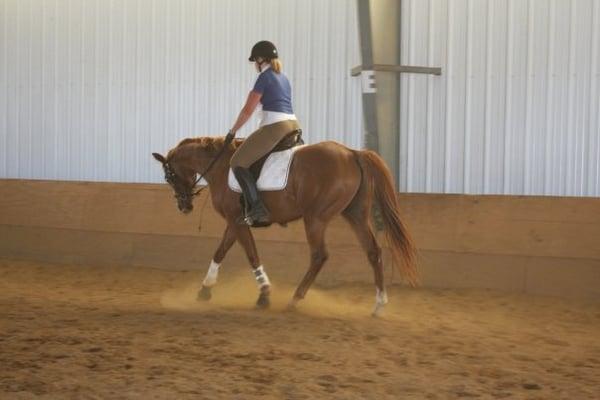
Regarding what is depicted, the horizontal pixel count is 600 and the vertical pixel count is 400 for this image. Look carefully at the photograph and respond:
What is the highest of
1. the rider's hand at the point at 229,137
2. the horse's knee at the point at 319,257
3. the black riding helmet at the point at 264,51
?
the black riding helmet at the point at 264,51

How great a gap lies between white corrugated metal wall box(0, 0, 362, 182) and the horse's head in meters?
2.52

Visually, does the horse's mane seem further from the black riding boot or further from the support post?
the support post

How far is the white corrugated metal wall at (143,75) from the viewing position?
9.94 meters

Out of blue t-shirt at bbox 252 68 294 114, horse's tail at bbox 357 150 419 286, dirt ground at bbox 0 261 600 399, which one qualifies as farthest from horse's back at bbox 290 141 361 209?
dirt ground at bbox 0 261 600 399

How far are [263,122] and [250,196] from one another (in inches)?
28.0

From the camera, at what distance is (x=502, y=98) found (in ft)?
29.1

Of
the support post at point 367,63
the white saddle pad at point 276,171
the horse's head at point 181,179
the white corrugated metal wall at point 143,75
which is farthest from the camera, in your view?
the white corrugated metal wall at point 143,75

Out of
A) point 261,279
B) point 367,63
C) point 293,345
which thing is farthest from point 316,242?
point 367,63

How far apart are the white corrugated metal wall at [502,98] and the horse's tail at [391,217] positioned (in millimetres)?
2408

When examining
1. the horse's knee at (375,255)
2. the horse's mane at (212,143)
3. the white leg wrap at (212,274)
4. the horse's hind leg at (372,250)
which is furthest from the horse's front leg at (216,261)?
the horse's knee at (375,255)

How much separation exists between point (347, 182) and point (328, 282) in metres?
2.40

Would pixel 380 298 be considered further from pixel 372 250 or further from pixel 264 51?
pixel 264 51

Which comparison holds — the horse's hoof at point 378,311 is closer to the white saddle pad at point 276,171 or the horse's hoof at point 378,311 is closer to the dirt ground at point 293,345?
the dirt ground at point 293,345

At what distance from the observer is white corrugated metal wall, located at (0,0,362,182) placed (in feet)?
32.6
